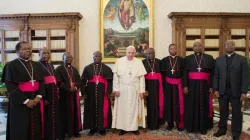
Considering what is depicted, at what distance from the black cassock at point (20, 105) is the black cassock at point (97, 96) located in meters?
1.33

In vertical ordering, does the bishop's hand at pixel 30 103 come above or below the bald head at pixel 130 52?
below

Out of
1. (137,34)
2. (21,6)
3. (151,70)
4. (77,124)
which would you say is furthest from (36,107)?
(21,6)

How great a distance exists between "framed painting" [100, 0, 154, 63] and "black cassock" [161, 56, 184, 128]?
3.63 m

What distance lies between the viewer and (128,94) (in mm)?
4762

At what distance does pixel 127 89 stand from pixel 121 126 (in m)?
0.70

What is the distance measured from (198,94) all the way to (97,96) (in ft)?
6.22

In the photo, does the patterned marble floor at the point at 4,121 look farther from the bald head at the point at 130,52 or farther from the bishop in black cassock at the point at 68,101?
the bald head at the point at 130,52

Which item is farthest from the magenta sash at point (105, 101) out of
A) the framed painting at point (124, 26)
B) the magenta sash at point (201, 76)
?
the framed painting at point (124, 26)

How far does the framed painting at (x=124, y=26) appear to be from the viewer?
8.75 m

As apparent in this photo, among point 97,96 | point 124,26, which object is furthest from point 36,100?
point 124,26

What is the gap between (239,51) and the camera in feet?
27.6

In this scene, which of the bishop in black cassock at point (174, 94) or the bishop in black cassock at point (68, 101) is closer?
the bishop in black cassock at point (68, 101)

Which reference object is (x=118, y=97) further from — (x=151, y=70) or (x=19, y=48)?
(x=19, y=48)

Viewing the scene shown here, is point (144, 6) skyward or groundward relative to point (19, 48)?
skyward
